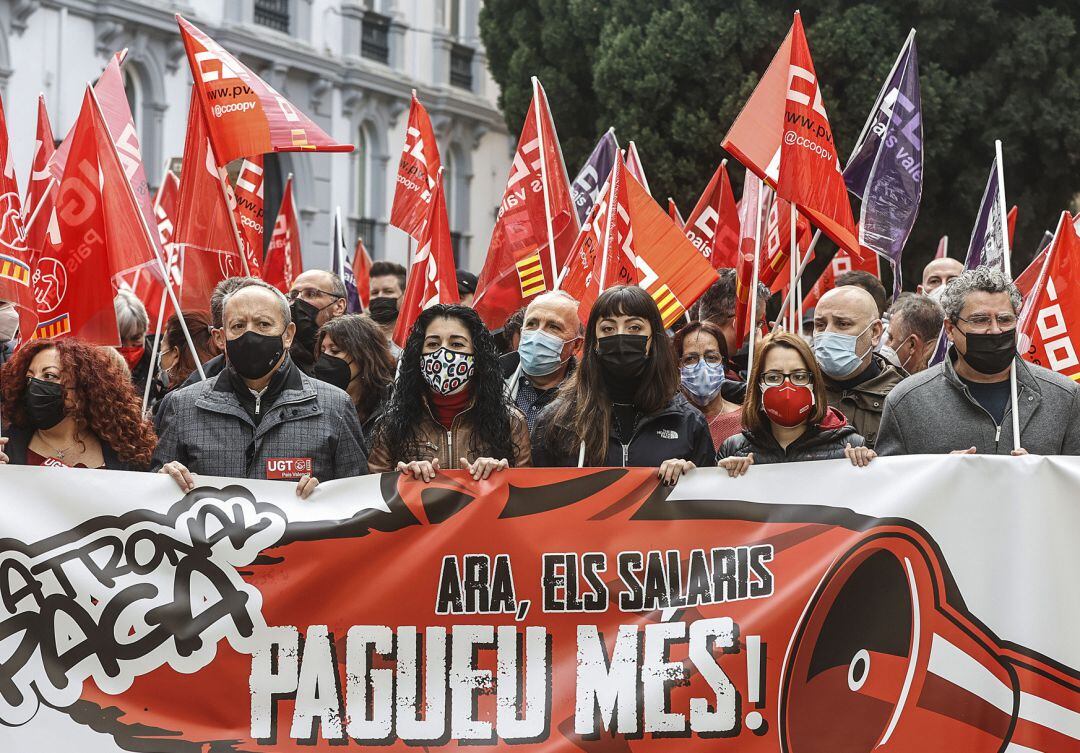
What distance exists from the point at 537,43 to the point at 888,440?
829 inches

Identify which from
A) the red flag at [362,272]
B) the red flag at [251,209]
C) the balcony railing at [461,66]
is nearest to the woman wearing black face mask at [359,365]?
the red flag at [251,209]

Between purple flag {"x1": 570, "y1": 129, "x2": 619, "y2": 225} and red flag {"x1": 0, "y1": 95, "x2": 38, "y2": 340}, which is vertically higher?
purple flag {"x1": 570, "y1": 129, "x2": 619, "y2": 225}

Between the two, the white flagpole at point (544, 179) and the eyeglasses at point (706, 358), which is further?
the white flagpole at point (544, 179)

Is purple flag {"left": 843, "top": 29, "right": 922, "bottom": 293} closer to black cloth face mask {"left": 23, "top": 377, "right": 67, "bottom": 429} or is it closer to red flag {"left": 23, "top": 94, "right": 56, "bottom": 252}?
red flag {"left": 23, "top": 94, "right": 56, "bottom": 252}

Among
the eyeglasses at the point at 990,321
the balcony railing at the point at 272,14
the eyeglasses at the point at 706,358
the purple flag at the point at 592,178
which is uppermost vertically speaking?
the balcony railing at the point at 272,14

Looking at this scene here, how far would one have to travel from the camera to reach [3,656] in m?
4.98

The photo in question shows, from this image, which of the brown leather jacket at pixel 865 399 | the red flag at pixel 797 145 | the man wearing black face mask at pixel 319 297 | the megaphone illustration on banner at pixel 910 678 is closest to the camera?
the megaphone illustration on banner at pixel 910 678

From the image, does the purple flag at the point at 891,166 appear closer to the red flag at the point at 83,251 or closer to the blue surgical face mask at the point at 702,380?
the blue surgical face mask at the point at 702,380

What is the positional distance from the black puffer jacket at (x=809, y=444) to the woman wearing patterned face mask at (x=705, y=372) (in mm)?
1235

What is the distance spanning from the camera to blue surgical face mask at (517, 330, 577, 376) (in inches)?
241

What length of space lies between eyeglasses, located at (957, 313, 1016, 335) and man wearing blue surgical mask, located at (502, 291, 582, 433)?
5.19 feet

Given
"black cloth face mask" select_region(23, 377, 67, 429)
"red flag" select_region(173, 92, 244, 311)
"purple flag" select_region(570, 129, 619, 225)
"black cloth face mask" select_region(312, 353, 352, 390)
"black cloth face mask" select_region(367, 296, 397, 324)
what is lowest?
"black cloth face mask" select_region(23, 377, 67, 429)

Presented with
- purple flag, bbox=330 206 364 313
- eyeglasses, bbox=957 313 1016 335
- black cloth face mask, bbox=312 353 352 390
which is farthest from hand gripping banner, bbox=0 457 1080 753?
purple flag, bbox=330 206 364 313

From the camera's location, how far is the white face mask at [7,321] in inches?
259
